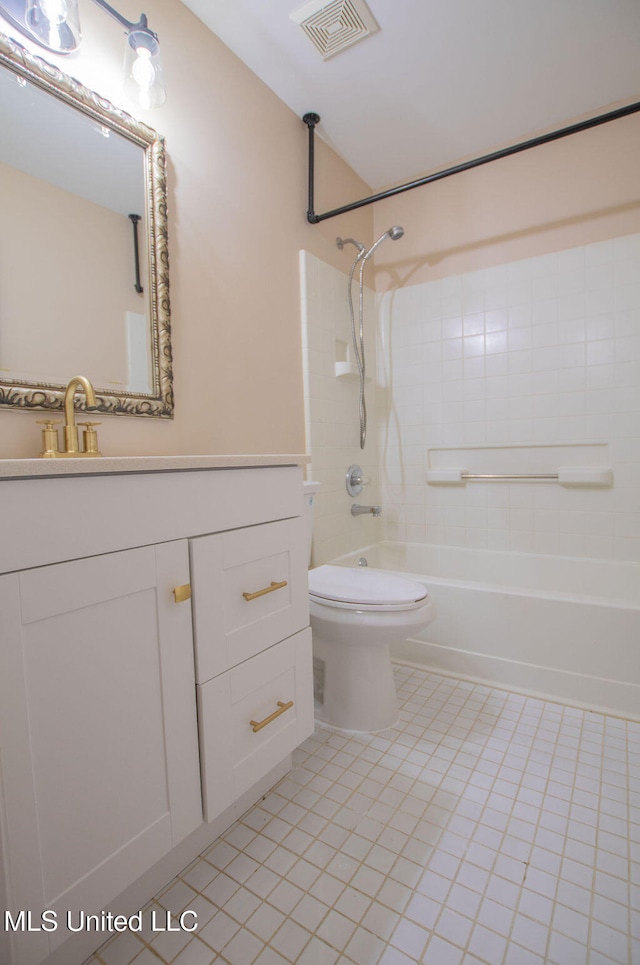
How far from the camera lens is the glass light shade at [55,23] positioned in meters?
0.97

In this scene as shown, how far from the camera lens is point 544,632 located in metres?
1.64

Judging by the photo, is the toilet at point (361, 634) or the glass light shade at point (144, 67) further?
the toilet at point (361, 634)

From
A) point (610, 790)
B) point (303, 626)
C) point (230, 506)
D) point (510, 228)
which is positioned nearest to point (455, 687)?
point (610, 790)

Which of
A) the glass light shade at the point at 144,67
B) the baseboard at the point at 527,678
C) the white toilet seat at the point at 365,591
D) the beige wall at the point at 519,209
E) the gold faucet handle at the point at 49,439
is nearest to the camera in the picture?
the gold faucet handle at the point at 49,439

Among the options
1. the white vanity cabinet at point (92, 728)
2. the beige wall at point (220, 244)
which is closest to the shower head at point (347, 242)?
the beige wall at point (220, 244)

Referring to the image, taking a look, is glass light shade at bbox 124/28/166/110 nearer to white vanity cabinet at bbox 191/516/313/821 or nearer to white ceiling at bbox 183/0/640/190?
white ceiling at bbox 183/0/640/190

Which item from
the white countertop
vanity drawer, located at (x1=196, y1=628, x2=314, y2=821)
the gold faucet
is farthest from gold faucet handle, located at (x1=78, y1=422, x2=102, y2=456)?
vanity drawer, located at (x1=196, y1=628, x2=314, y2=821)

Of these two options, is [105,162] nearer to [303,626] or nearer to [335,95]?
[335,95]

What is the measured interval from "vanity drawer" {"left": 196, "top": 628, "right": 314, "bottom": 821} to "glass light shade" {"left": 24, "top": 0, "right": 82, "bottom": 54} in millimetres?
1416

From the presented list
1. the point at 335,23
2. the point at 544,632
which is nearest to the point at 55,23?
the point at 335,23

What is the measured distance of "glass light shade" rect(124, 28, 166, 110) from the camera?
43.6 inches

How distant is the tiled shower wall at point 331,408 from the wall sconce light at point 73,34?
0.84 m

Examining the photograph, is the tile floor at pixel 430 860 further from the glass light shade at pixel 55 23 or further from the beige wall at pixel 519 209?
the beige wall at pixel 519 209

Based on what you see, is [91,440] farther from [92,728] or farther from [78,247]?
[92,728]
